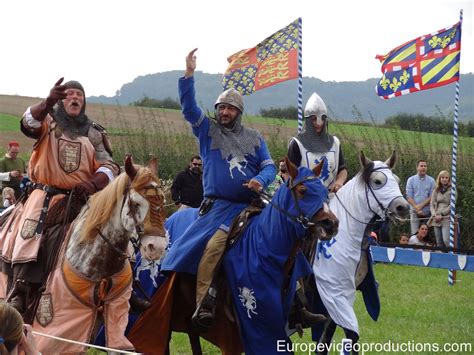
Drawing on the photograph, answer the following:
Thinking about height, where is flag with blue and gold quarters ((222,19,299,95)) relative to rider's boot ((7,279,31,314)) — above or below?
above

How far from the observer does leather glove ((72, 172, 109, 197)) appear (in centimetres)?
620

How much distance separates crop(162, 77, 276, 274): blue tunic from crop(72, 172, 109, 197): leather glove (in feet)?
3.04

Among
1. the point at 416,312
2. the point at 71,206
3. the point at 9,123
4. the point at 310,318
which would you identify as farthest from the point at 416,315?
the point at 9,123

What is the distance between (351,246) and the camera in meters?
7.38

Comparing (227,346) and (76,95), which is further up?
(76,95)

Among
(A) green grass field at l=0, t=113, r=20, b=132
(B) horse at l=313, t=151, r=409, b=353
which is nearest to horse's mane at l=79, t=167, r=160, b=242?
(B) horse at l=313, t=151, r=409, b=353

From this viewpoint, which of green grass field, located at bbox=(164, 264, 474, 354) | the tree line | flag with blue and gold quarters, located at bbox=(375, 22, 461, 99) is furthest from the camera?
the tree line

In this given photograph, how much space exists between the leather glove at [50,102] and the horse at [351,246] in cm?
282

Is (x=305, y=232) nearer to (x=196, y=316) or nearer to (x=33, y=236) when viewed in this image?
(x=196, y=316)

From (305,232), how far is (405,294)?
6763mm

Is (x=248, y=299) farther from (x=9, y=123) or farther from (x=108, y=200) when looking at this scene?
(x=9, y=123)

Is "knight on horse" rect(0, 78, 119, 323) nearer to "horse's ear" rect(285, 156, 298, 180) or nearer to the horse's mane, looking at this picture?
the horse's mane

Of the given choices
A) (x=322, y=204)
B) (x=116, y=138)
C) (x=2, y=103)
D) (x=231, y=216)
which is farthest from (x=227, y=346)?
(x=2, y=103)

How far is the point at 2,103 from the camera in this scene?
46875mm
